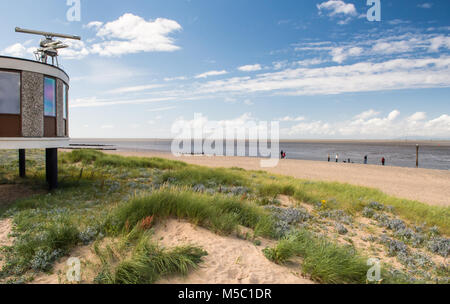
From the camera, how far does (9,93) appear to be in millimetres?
9867

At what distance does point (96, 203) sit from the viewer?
963 centimetres

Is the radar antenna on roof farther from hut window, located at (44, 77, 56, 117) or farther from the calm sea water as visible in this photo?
the calm sea water

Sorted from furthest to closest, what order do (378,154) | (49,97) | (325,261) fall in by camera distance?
(378,154), (49,97), (325,261)

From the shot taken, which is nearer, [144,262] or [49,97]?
[144,262]

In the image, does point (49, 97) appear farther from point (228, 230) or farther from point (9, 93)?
point (228, 230)

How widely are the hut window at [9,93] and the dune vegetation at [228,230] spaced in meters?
3.66

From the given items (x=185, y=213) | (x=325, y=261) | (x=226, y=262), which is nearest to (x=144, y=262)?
(x=226, y=262)

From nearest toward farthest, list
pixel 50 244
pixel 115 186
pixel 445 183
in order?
pixel 50 244 → pixel 115 186 → pixel 445 183

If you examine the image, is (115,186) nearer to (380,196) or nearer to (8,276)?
(8,276)

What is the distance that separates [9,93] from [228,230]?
1032cm

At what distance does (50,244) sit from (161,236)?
7.36ft

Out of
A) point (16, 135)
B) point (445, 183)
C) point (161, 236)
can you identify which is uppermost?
point (16, 135)

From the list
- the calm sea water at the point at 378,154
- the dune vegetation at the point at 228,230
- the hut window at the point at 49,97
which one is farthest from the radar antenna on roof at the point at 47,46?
the calm sea water at the point at 378,154
